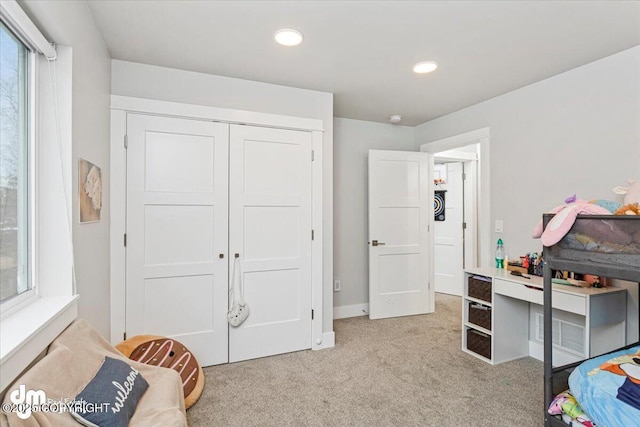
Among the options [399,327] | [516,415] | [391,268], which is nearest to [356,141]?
[391,268]

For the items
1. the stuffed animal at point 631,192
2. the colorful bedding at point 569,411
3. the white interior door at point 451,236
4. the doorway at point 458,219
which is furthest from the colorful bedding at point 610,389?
the white interior door at point 451,236

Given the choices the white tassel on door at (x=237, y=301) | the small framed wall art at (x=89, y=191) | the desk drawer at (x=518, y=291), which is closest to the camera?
the small framed wall art at (x=89, y=191)

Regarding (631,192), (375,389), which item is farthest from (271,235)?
(631,192)

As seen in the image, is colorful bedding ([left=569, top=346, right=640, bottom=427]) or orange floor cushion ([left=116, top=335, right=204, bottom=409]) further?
orange floor cushion ([left=116, top=335, right=204, bottom=409])

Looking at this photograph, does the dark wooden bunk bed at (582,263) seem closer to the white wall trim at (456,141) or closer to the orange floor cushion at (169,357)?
the white wall trim at (456,141)

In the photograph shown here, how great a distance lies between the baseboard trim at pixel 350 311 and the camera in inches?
158

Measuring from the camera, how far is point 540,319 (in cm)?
291

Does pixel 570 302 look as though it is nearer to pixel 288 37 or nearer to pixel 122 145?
pixel 288 37

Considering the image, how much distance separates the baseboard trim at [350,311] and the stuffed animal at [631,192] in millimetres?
2749

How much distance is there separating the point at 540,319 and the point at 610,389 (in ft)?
5.19

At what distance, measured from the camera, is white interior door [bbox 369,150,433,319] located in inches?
157

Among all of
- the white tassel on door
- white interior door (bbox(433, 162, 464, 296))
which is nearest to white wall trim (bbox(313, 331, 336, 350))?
the white tassel on door

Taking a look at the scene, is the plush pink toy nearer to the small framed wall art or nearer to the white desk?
the white desk

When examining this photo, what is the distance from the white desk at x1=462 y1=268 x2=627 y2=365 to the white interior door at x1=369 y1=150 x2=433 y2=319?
1.08m
